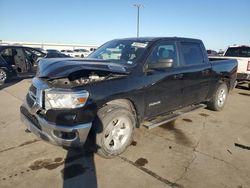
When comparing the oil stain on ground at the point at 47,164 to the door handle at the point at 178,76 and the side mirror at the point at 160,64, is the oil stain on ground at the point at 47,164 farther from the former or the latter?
the door handle at the point at 178,76

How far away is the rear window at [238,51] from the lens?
996 cm

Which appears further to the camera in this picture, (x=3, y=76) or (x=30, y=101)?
(x=3, y=76)

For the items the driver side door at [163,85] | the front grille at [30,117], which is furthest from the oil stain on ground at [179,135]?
the front grille at [30,117]

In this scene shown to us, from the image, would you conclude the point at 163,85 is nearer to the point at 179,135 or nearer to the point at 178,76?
A: the point at 178,76

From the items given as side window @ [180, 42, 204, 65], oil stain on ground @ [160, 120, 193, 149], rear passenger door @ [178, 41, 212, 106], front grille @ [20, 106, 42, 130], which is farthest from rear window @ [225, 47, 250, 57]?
front grille @ [20, 106, 42, 130]

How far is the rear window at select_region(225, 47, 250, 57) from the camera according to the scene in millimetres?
9955

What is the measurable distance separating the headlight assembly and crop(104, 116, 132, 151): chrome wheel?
0.62 meters

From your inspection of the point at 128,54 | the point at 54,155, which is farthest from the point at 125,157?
the point at 128,54

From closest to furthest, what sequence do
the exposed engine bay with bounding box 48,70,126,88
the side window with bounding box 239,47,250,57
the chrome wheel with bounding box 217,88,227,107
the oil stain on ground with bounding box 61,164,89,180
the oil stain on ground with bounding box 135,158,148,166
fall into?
the oil stain on ground with bounding box 61,164,89,180, the exposed engine bay with bounding box 48,70,126,88, the oil stain on ground with bounding box 135,158,148,166, the chrome wheel with bounding box 217,88,227,107, the side window with bounding box 239,47,250,57

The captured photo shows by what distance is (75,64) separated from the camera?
342cm

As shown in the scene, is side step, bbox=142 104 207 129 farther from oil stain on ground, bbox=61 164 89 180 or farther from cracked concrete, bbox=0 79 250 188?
oil stain on ground, bbox=61 164 89 180

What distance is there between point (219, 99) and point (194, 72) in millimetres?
1808

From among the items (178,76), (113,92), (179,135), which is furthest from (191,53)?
(113,92)

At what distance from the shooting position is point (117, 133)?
370 cm
